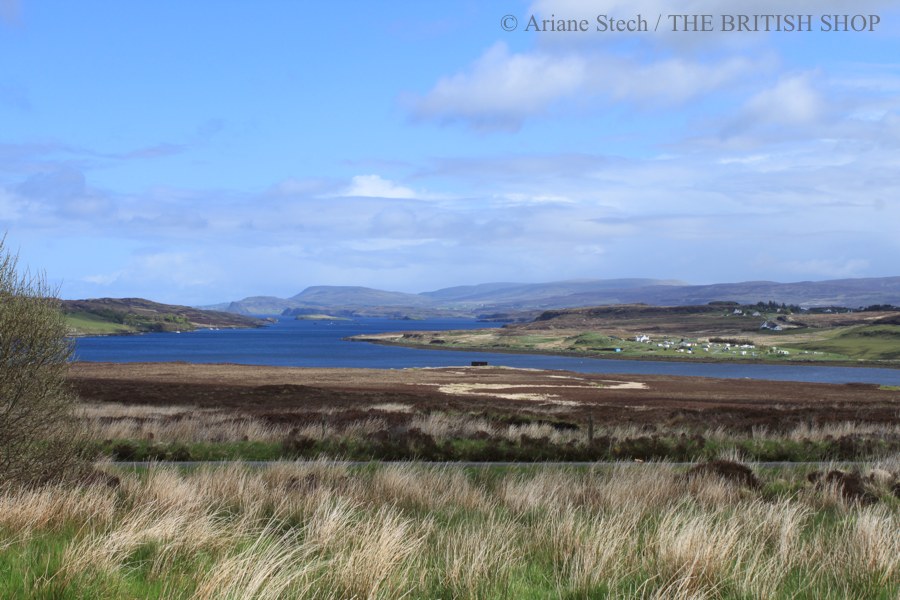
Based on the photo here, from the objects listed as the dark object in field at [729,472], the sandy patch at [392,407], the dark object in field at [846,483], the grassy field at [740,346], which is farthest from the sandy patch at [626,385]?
the grassy field at [740,346]

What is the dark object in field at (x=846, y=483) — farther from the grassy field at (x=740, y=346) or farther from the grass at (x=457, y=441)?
the grassy field at (x=740, y=346)

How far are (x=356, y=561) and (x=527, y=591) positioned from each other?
65.2 inches

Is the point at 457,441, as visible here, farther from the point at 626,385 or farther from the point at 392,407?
the point at 626,385

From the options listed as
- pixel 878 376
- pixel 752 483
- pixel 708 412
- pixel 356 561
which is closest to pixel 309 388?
pixel 708 412

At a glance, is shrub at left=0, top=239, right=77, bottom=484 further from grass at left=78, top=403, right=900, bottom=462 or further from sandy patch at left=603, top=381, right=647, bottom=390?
sandy patch at left=603, top=381, right=647, bottom=390

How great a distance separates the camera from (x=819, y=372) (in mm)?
117500

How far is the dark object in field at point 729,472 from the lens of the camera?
553 inches

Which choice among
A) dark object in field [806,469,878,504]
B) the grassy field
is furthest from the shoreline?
dark object in field [806,469,878,504]

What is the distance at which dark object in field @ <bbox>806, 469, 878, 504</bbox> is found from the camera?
12.9 metres

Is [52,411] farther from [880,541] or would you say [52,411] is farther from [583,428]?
[583,428]

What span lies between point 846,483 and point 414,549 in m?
9.84

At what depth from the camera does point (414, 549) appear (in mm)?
7824

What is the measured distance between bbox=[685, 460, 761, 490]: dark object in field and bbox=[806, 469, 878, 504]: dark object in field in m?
1.13

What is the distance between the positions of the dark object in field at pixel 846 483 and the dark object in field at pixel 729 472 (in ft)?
3.70
